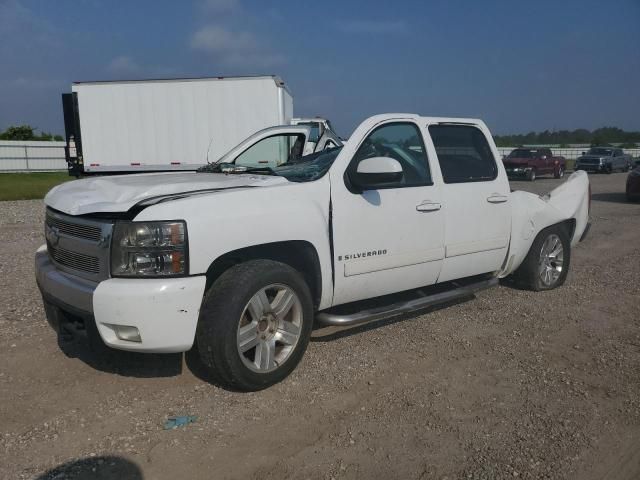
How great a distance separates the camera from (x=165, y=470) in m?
2.71

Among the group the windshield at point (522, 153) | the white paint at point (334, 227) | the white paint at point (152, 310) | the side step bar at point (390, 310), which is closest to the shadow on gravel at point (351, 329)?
the side step bar at point (390, 310)

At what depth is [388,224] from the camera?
4125 millimetres

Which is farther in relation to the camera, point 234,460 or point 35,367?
point 35,367

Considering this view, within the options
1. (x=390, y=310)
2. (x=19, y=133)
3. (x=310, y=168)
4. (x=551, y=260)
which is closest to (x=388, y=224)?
(x=390, y=310)

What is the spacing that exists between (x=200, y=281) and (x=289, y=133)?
3.27m

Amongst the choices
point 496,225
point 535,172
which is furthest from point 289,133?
point 535,172

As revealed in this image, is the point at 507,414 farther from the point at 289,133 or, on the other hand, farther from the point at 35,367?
the point at 289,133

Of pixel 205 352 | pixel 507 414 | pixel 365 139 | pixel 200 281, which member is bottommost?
pixel 507 414

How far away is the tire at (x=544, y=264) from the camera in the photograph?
5.69 metres

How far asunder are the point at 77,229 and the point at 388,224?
216 cm

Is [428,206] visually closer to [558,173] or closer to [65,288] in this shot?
[65,288]

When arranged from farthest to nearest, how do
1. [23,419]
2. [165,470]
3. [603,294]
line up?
[603,294] < [23,419] < [165,470]

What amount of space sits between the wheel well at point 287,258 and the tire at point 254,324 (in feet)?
0.36

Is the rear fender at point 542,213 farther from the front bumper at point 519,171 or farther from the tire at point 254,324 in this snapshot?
the front bumper at point 519,171
